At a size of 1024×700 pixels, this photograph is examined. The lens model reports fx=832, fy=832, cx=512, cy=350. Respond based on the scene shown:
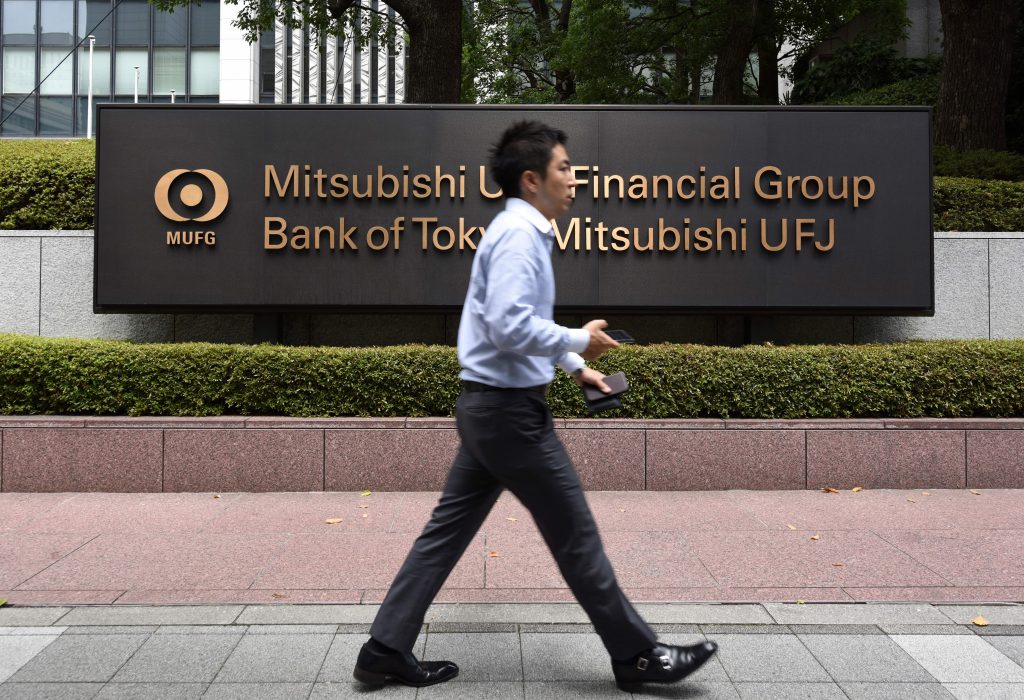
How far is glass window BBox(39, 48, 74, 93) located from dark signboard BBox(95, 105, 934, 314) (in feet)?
105

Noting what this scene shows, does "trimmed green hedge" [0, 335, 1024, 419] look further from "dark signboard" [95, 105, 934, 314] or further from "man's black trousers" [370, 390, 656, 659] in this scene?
"man's black trousers" [370, 390, 656, 659]

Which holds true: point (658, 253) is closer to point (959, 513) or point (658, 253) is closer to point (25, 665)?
point (959, 513)

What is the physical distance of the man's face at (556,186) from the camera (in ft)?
10.5

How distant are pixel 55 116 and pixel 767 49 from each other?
29881 mm

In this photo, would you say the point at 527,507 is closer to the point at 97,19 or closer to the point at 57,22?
the point at 97,19

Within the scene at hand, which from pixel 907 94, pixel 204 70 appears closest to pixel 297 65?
pixel 204 70

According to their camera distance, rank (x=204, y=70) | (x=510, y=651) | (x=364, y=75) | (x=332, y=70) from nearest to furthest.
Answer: (x=510, y=651) < (x=204, y=70) < (x=332, y=70) < (x=364, y=75)

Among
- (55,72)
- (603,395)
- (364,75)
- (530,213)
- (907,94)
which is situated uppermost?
(364,75)

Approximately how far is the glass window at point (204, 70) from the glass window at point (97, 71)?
3.51 metres

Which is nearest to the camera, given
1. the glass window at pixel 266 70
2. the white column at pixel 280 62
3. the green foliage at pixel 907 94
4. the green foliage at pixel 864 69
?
the green foliage at pixel 907 94

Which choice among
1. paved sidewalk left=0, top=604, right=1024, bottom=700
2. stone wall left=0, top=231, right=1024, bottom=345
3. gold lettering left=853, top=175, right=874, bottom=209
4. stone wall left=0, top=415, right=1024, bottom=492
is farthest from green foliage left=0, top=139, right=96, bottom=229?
gold lettering left=853, top=175, right=874, bottom=209

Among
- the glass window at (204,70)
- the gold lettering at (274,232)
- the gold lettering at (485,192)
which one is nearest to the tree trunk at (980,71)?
the gold lettering at (485,192)

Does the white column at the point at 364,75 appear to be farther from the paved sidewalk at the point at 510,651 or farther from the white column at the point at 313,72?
the paved sidewalk at the point at 510,651

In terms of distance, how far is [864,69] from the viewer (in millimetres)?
18562
